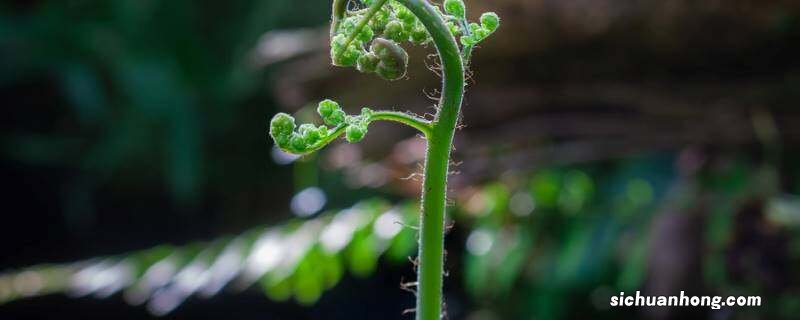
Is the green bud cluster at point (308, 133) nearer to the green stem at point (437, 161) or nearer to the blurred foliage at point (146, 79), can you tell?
the green stem at point (437, 161)

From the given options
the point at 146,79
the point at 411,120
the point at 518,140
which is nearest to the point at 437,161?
the point at 411,120

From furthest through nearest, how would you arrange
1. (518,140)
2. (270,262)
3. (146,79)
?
(146,79) → (518,140) → (270,262)

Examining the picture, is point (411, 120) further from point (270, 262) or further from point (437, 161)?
point (270, 262)

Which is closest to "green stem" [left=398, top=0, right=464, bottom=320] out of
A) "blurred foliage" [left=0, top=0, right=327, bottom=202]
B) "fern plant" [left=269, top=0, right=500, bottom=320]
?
"fern plant" [left=269, top=0, right=500, bottom=320]

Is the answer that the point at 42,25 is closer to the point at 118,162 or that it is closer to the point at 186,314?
the point at 118,162

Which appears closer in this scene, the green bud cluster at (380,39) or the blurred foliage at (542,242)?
the green bud cluster at (380,39)

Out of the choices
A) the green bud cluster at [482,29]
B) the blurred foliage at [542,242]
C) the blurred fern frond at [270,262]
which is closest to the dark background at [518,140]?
the blurred foliage at [542,242]

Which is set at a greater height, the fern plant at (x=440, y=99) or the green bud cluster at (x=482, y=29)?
the green bud cluster at (x=482, y=29)

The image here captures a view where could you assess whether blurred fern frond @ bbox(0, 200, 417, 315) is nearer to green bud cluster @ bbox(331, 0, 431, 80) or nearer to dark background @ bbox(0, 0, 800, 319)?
dark background @ bbox(0, 0, 800, 319)
